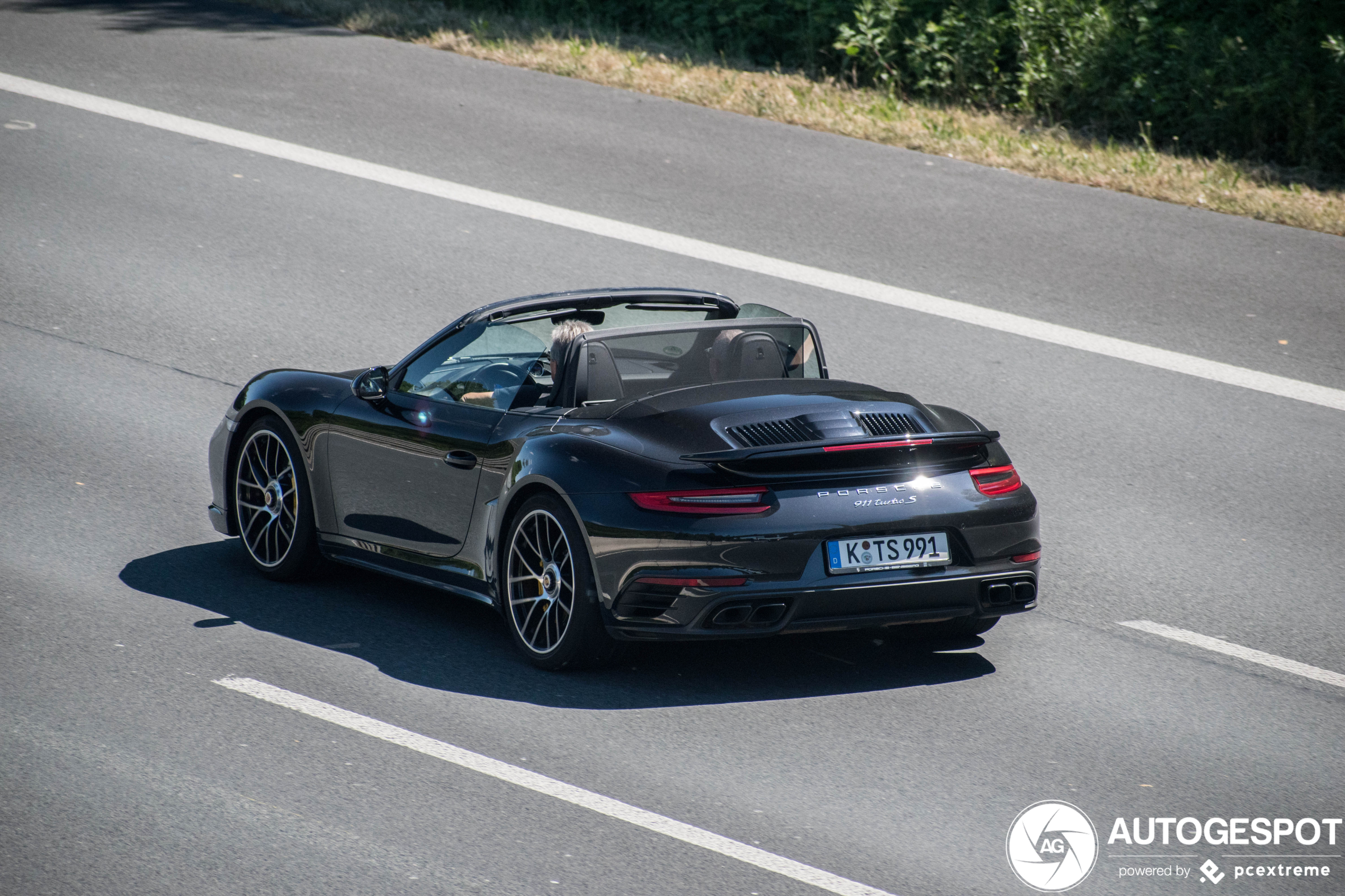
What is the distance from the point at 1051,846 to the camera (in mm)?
4914

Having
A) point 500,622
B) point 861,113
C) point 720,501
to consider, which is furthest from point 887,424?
point 861,113

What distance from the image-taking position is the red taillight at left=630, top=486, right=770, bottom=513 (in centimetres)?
581

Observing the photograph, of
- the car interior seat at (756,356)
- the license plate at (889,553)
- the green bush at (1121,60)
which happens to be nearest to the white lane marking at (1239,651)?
the license plate at (889,553)

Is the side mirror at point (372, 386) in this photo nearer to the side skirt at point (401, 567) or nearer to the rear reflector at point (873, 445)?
the side skirt at point (401, 567)

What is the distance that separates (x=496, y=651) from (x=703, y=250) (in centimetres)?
725

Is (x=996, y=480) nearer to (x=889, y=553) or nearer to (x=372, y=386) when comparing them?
(x=889, y=553)

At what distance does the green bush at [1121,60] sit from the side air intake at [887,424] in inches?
400

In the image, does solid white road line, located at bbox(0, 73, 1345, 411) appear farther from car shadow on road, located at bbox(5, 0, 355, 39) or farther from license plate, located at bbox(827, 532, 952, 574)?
license plate, located at bbox(827, 532, 952, 574)

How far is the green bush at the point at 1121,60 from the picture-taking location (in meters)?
14.9

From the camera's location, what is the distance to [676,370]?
22.1 ft

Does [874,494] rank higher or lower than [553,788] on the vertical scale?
higher

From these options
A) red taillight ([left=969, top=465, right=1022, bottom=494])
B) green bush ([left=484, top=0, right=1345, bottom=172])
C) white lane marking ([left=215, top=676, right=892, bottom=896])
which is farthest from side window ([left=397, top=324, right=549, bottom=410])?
green bush ([left=484, top=0, right=1345, bottom=172])

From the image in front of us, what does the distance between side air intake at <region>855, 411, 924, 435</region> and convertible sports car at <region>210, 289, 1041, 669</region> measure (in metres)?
0.01

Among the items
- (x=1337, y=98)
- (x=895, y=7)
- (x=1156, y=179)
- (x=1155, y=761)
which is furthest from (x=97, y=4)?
(x=1155, y=761)
